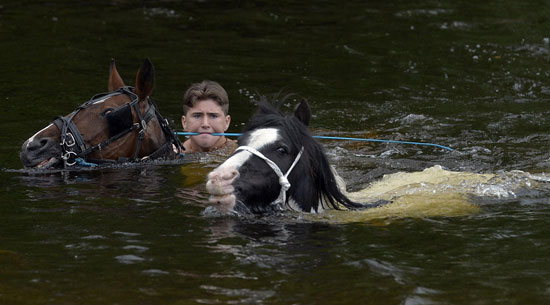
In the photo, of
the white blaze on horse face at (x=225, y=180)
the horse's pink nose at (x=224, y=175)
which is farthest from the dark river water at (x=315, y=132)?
the horse's pink nose at (x=224, y=175)

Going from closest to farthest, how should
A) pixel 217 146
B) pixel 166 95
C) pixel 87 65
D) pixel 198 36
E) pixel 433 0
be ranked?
pixel 217 146, pixel 166 95, pixel 87 65, pixel 198 36, pixel 433 0

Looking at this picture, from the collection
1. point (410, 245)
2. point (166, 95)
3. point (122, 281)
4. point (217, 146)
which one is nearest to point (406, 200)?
point (410, 245)

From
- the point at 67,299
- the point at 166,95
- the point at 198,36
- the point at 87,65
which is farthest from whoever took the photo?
the point at 198,36

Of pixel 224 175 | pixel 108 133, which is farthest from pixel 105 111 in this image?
pixel 224 175

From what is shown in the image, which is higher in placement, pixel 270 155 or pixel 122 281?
pixel 270 155

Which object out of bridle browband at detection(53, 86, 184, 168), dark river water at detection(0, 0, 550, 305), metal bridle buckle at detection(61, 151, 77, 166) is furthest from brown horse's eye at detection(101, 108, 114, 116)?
dark river water at detection(0, 0, 550, 305)

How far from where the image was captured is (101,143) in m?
7.66

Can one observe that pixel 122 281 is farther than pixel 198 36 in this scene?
No

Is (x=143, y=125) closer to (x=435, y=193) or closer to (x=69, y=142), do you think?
(x=69, y=142)

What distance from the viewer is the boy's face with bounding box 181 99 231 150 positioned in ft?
30.9

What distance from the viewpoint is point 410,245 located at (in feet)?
18.9

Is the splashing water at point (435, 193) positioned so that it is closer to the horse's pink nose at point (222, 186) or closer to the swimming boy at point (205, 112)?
the horse's pink nose at point (222, 186)

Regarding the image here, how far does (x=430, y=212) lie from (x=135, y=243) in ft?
8.24

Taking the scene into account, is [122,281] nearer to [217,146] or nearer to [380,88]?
[217,146]
